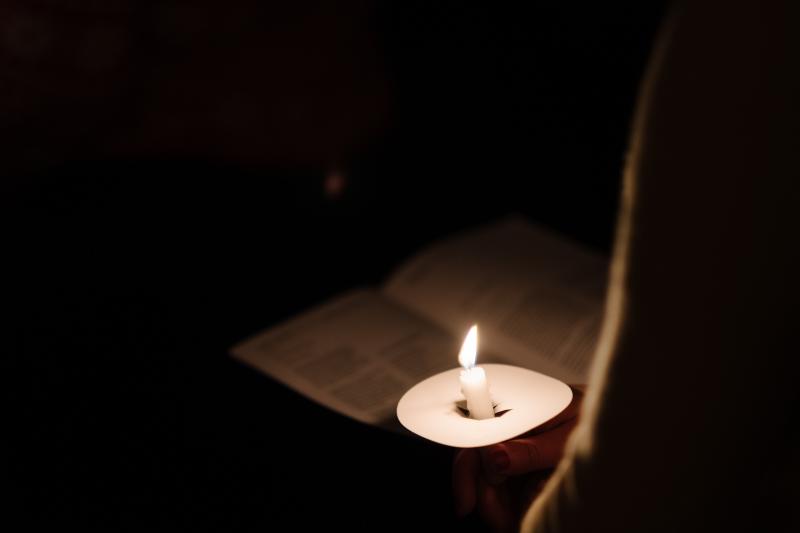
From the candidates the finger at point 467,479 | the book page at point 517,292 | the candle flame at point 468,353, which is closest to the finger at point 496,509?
the finger at point 467,479

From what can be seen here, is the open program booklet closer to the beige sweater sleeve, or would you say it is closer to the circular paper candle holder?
the circular paper candle holder

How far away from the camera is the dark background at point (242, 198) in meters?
0.75

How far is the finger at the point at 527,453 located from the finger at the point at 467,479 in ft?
0.09

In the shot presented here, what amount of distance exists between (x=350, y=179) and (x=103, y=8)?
460 mm

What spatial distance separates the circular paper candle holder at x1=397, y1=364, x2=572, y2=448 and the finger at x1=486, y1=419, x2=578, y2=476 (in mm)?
34

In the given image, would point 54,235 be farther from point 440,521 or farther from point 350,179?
point 440,521

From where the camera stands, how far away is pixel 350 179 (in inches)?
50.5

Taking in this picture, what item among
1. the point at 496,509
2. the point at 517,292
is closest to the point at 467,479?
the point at 496,509

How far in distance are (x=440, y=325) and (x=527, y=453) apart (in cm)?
37

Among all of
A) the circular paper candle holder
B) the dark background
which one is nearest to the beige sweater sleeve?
the circular paper candle holder

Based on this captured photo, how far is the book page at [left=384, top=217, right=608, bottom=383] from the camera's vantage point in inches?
34.4

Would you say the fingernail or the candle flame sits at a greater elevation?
the candle flame

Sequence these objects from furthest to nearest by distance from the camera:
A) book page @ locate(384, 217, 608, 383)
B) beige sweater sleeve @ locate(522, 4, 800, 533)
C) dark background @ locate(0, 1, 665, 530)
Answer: book page @ locate(384, 217, 608, 383) → dark background @ locate(0, 1, 665, 530) → beige sweater sleeve @ locate(522, 4, 800, 533)

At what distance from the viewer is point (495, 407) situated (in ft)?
1.86
